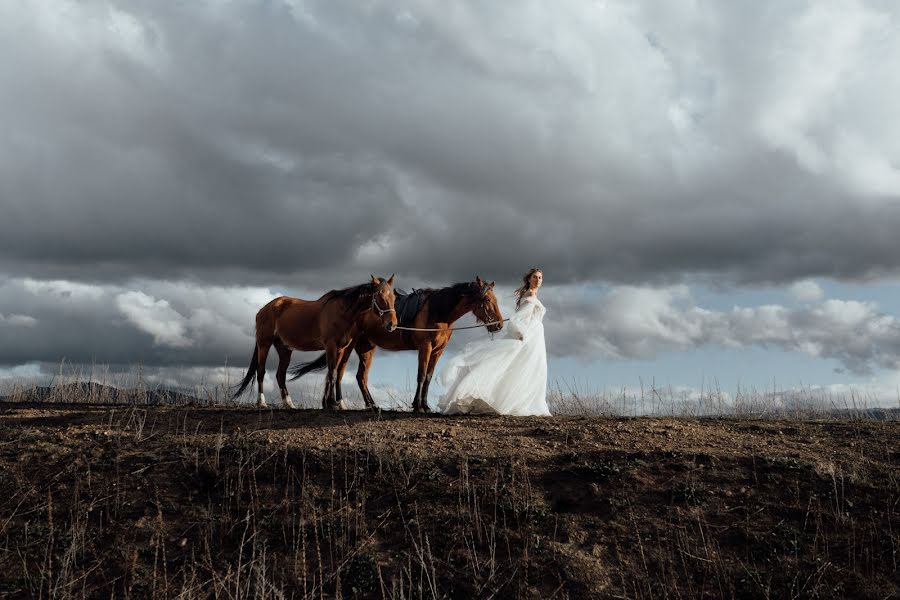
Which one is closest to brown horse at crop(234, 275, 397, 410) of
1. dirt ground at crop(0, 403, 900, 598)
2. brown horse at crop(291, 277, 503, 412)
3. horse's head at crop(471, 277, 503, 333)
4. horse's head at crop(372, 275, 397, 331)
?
horse's head at crop(372, 275, 397, 331)

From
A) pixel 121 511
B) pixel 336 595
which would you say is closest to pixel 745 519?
pixel 336 595

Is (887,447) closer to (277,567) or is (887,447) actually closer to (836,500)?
(836,500)

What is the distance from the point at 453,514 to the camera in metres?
8.02

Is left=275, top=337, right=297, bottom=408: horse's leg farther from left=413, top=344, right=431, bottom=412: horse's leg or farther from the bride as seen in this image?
the bride

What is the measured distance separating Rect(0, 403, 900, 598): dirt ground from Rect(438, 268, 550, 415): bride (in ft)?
5.59

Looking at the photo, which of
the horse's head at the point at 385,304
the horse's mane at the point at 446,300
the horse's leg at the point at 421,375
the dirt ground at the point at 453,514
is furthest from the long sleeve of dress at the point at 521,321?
the dirt ground at the point at 453,514

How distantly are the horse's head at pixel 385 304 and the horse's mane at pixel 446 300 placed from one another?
2.48 ft

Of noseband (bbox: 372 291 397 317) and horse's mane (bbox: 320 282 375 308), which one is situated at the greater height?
horse's mane (bbox: 320 282 375 308)

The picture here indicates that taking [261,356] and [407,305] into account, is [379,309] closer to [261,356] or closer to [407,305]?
[407,305]

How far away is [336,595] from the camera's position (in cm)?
669

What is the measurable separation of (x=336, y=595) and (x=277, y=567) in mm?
1030

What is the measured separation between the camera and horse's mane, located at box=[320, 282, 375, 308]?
14.0m

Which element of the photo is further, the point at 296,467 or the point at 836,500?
the point at 296,467

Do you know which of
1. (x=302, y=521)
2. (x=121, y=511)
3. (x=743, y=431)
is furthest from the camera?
(x=743, y=431)
